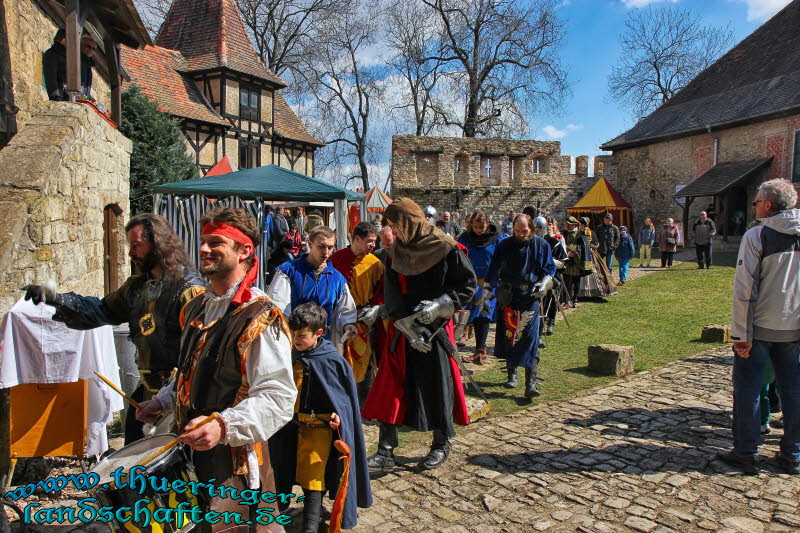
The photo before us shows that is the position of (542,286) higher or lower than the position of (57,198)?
lower

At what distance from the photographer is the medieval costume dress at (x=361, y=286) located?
5.04 metres

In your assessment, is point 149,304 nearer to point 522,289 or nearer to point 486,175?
point 522,289

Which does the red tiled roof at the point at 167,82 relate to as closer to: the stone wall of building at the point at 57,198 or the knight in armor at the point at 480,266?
the stone wall of building at the point at 57,198

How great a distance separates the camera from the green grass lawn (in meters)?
6.12

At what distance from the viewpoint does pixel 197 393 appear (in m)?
2.16

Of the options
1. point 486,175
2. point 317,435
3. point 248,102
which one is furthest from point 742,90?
point 317,435

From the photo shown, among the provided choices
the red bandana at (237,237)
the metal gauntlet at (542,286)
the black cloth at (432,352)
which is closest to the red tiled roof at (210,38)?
the metal gauntlet at (542,286)

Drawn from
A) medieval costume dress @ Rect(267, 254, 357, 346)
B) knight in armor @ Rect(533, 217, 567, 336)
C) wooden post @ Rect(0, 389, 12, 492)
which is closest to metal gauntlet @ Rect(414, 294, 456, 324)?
medieval costume dress @ Rect(267, 254, 357, 346)

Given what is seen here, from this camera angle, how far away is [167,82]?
70.4 ft

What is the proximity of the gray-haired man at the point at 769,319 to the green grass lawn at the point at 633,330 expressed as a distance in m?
1.93

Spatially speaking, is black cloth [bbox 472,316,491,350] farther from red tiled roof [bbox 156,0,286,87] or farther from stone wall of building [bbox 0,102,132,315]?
red tiled roof [bbox 156,0,286,87]

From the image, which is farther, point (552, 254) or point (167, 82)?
point (167, 82)

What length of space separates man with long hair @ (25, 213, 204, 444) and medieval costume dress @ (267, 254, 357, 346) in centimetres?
118

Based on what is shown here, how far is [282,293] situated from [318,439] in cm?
143
